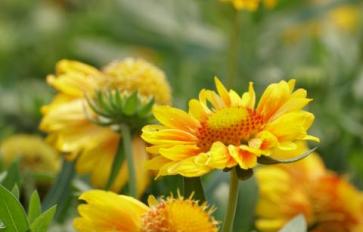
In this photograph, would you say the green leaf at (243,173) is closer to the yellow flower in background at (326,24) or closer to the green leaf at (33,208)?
the green leaf at (33,208)

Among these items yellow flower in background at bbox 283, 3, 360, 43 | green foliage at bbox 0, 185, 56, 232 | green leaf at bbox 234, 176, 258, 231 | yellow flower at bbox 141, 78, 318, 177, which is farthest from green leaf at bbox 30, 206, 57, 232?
yellow flower in background at bbox 283, 3, 360, 43

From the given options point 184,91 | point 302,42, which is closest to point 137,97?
point 184,91

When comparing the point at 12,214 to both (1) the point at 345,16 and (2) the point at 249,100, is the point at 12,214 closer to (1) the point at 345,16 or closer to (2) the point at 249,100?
(2) the point at 249,100

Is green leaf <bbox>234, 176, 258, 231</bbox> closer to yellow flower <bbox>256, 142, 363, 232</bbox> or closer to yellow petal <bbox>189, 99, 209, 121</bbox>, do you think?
yellow flower <bbox>256, 142, 363, 232</bbox>

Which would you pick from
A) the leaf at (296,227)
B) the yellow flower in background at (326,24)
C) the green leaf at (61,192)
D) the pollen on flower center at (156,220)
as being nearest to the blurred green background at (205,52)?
the yellow flower in background at (326,24)

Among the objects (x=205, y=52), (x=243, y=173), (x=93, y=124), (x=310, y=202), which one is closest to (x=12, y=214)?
(x=243, y=173)

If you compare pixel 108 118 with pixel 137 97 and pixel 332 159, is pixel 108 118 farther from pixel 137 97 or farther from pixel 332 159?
pixel 332 159
